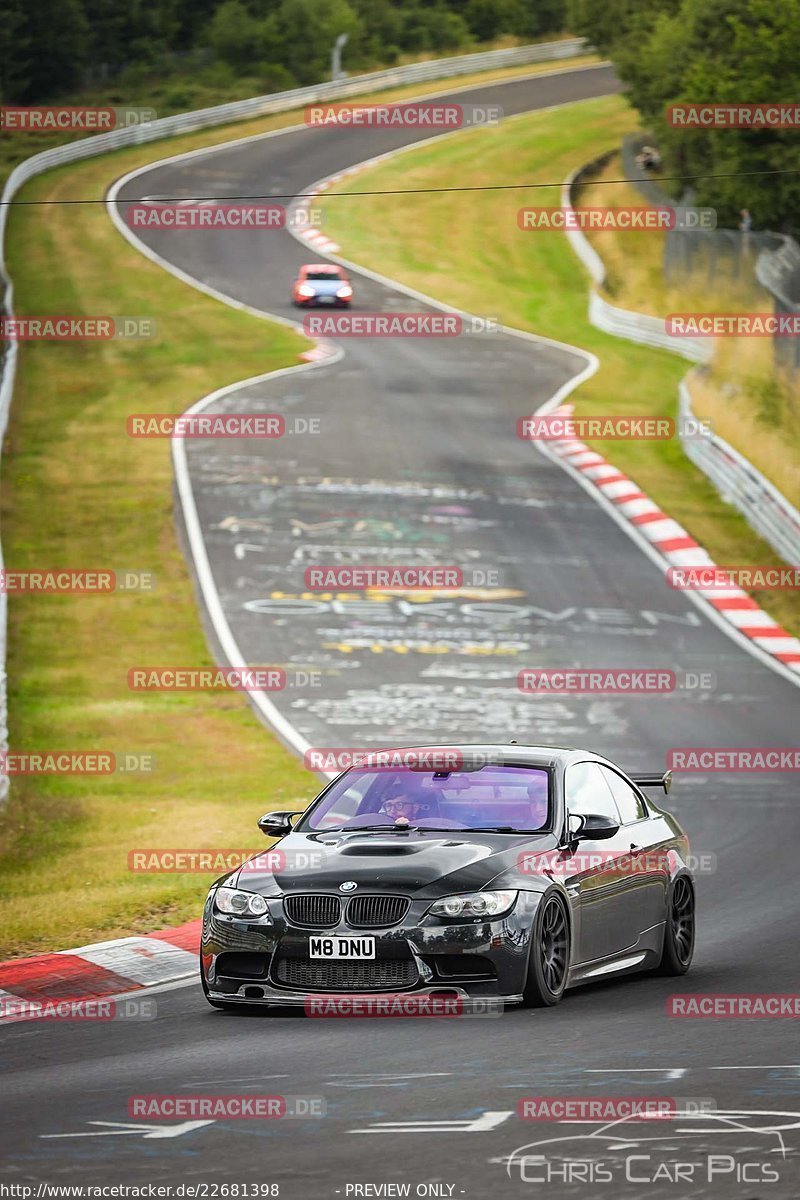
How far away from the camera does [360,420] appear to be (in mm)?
38531

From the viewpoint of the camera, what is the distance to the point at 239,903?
994 cm

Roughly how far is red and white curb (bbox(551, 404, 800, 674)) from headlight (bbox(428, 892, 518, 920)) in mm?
Result: 15048

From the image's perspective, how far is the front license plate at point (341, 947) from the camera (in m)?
9.55

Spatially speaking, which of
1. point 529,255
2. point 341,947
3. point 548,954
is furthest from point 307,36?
point 341,947

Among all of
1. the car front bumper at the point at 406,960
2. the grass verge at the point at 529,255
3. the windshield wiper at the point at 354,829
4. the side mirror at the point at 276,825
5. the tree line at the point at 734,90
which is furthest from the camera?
the tree line at the point at 734,90

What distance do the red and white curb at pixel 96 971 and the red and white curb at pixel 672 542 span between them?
13.7 m

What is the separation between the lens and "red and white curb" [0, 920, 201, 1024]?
10.8 m

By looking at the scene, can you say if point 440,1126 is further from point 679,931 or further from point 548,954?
point 679,931

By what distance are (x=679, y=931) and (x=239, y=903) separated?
2.98 meters

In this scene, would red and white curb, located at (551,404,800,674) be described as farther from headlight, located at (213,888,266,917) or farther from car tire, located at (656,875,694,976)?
headlight, located at (213,888,266,917)

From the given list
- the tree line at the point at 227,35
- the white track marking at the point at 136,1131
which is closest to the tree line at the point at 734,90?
the tree line at the point at 227,35

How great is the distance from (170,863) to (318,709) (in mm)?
7368

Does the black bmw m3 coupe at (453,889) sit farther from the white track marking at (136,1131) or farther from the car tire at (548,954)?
the white track marking at (136,1131)

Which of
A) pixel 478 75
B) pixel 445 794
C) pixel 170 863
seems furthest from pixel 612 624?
pixel 478 75
